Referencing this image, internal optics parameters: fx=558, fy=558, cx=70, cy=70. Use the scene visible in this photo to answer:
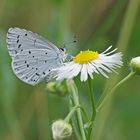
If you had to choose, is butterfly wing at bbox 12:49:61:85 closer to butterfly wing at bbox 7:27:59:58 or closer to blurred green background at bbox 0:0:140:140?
butterfly wing at bbox 7:27:59:58

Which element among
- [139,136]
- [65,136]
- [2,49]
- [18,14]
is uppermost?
[18,14]

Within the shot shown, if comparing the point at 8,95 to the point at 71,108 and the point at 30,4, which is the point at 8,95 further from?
the point at 71,108

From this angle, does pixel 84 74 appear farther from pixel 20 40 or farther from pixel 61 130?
pixel 20 40

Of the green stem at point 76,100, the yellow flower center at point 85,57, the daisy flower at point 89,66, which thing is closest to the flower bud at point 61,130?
the green stem at point 76,100

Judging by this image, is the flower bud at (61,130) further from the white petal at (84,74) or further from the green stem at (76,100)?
the white petal at (84,74)

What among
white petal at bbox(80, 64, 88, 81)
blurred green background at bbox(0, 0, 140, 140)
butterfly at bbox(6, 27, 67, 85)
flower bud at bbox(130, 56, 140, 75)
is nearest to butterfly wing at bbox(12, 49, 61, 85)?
butterfly at bbox(6, 27, 67, 85)

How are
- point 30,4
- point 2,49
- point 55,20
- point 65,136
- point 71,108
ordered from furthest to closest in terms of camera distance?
point 30,4, point 55,20, point 2,49, point 71,108, point 65,136

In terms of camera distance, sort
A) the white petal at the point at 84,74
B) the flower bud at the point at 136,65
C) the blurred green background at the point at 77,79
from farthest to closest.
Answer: the blurred green background at the point at 77,79
the flower bud at the point at 136,65
the white petal at the point at 84,74

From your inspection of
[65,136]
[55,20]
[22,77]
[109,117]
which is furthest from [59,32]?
[65,136]
